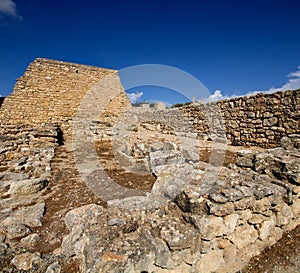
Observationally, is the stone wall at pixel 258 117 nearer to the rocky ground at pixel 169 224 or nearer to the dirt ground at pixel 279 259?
the rocky ground at pixel 169 224

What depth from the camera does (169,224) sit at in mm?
2012

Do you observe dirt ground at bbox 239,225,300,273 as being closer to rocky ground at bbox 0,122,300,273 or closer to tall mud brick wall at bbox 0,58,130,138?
rocky ground at bbox 0,122,300,273

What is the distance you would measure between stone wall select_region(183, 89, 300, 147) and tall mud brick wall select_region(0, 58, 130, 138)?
29.4 ft

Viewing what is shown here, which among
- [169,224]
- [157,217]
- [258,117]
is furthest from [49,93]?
[169,224]

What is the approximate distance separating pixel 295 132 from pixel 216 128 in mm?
3083

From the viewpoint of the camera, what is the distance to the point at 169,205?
2.34 meters

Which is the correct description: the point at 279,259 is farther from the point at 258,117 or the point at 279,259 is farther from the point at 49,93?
the point at 49,93

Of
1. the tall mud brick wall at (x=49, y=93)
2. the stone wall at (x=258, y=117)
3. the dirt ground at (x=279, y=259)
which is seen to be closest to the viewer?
the dirt ground at (x=279, y=259)

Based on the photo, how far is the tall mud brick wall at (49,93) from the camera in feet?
34.0

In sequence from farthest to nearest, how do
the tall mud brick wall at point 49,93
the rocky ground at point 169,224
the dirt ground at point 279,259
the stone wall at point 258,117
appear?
the tall mud brick wall at point 49,93 → the stone wall at point 258,117 → the dirt ground at point 279,259 → the rocky ground at point 169,224

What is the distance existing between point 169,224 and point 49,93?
11969mm

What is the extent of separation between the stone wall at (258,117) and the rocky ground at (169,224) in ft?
10.1

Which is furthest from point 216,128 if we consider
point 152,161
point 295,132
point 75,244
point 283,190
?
point 75,244

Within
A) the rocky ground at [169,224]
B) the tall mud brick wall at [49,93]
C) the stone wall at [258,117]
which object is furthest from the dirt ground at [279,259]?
the tall mud brick wall at [49,93]
